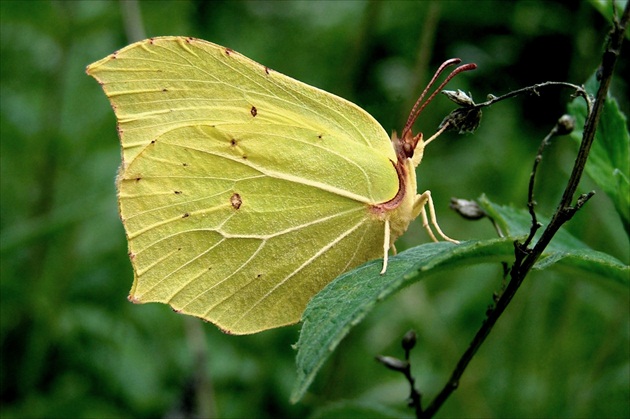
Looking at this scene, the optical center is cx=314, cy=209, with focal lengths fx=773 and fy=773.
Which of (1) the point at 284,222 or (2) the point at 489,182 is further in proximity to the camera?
(2) the point at 489,182

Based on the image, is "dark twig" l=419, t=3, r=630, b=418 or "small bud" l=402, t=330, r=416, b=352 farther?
"small bud" l=402, t=330, r=416, b=352

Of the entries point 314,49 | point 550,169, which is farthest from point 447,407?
point 314,49

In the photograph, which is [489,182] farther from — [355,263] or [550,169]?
[355,263]

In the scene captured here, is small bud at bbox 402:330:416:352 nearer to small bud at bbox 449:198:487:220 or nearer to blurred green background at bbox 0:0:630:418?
small bud at bbox 449:198:487:220

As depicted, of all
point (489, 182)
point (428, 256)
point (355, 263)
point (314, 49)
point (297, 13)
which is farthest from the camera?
point (297, 13)

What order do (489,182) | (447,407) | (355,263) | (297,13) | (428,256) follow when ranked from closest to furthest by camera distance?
(428,256) < (355,263) < (447,407) < (489,182) < (297,13)

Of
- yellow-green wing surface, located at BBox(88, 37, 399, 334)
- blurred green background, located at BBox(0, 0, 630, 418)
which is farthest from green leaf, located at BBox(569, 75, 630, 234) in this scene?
blurred green background, located at BBox(0, 0, 630, 418)

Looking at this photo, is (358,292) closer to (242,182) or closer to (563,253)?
(563,253)

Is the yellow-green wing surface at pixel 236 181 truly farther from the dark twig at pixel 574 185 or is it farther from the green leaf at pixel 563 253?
the dark twig at pixel 574 185
